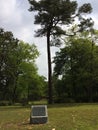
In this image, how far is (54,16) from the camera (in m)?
58.8

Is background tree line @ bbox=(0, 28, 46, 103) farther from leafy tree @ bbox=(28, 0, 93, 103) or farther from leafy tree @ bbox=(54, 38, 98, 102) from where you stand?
leafy tree @ bbox=(28, 0, 93, 103)

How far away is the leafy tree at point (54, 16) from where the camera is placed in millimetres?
58000

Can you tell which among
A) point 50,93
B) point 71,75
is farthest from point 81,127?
point 71,75

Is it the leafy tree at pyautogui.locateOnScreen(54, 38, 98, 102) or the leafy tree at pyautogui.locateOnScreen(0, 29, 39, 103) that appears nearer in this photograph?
the leafy tree at pyautogui.locateOnScreen(54, 38, 98, 102)

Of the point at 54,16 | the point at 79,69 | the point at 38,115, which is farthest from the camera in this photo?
the point at 79,69

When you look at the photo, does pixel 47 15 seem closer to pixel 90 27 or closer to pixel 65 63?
pixel 90 27

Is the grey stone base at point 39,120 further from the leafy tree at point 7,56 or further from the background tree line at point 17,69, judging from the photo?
the leafy tree at point 7,56

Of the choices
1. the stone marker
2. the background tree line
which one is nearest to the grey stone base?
the stone marker

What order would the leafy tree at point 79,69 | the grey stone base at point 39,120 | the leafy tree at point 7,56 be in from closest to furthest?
the grey stone base at point 39,120, the leafy tree at point 79,69, the leafy tree at point 7,56

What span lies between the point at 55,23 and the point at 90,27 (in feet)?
18.7

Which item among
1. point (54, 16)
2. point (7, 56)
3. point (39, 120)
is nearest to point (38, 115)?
point (39, 120)

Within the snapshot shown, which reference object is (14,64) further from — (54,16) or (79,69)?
(54,16)

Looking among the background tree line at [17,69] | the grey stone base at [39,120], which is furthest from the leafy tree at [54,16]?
the grey stone base at [39,120]

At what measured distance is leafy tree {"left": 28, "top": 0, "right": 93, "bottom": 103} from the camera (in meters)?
58.0
